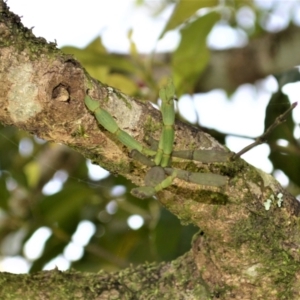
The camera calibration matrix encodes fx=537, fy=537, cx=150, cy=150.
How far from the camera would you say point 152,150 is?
21.9 inches

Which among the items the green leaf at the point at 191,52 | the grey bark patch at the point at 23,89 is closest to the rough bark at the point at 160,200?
the grey bark patch at the point at 23,89

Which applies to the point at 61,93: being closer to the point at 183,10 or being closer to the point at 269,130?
the point at 269,130

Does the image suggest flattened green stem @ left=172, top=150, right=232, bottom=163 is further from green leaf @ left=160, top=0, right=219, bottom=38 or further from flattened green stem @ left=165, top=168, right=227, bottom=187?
green leaf @ left=160, top=0, right=219, bottom=38

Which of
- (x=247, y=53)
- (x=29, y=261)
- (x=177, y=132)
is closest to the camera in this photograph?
(x=177, y=132)

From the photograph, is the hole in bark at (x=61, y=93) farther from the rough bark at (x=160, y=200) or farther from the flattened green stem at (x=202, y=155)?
the flattened green stem at (x=202, y=155)

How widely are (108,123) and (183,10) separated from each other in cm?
82

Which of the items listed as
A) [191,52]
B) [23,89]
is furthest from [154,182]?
[191,52]

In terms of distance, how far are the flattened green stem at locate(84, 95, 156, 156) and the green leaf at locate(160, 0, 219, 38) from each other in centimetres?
75

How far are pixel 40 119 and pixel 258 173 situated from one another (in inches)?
11.3

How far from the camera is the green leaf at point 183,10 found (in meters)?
1.28

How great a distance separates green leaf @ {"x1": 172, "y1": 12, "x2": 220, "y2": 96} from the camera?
1246 millimetres

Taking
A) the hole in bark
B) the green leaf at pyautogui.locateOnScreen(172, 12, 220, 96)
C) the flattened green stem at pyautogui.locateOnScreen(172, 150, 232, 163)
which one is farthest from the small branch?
the green leaf at pyautogui.locateOnScreen(172, 12, 220, 96)

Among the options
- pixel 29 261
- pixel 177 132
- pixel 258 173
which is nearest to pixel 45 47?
pixel 177 132

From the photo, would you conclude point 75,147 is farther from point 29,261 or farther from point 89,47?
point 89,47
